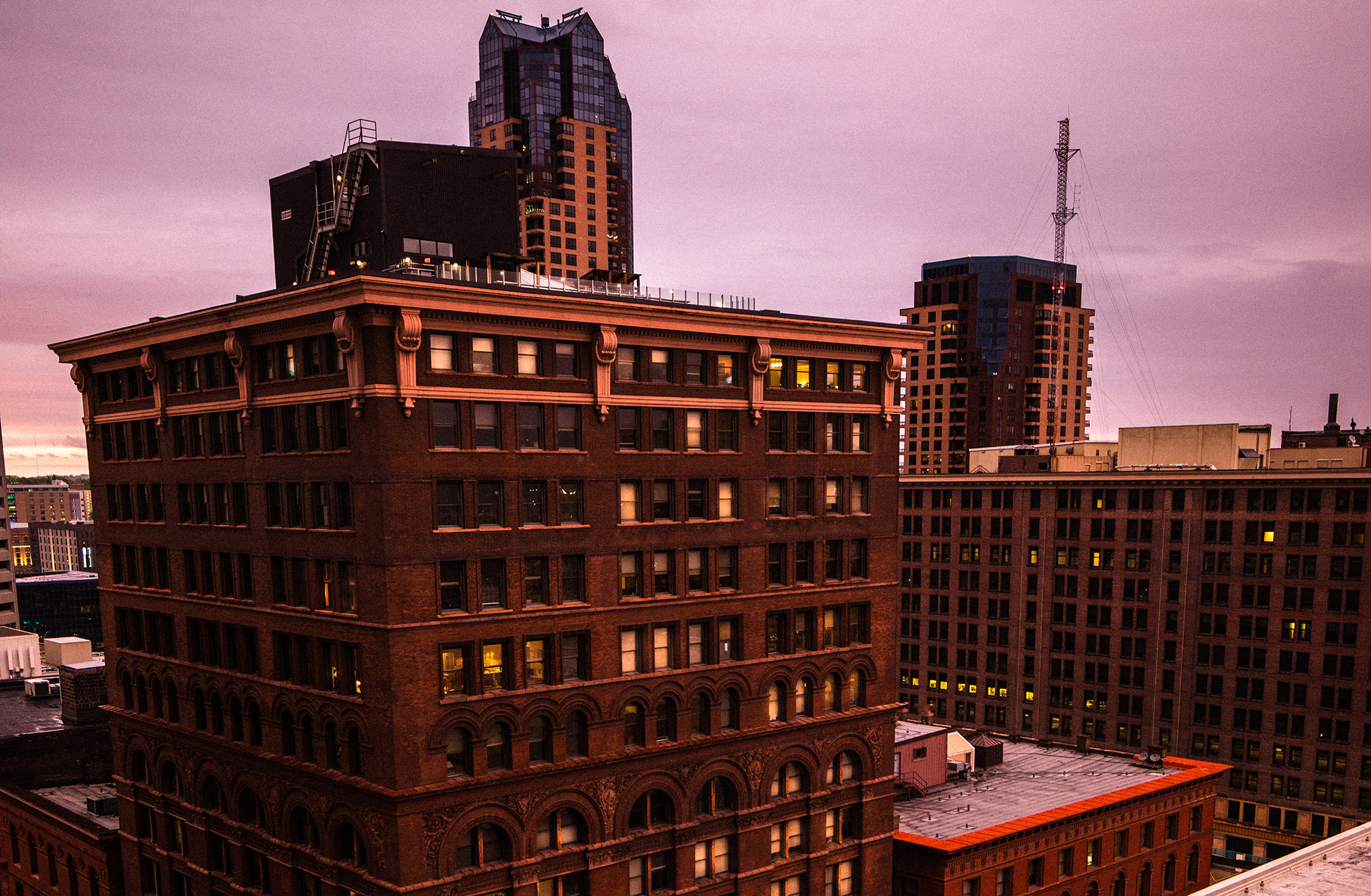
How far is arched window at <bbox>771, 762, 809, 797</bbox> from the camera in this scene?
4797 centimetres

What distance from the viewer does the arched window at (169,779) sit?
164 ft

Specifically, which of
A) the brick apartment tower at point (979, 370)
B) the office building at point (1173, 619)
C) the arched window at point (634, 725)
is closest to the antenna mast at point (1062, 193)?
the brick apartment tower at point (979, 370)

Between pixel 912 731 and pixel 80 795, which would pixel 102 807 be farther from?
pixel 912 731

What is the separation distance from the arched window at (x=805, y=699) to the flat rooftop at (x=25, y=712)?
5304 centimetres

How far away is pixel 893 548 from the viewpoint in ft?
171

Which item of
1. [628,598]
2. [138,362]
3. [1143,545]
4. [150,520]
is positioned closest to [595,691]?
[628,598]

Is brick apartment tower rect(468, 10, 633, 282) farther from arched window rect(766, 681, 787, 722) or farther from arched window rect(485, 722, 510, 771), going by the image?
arched window rect(485, 722, 510, 771)

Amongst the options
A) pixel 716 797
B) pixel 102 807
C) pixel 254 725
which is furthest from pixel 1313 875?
pixel 102 807

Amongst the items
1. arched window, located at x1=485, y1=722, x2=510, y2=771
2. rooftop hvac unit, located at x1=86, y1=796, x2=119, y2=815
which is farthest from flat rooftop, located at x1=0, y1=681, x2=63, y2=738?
arched window, located at x1=485, y1=722, x2=510, y2=771

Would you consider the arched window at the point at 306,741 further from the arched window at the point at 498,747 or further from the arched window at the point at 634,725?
the arched window at the point at 634,725

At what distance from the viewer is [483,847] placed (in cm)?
3866

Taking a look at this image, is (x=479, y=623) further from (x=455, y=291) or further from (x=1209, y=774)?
(x=1209, y=774)

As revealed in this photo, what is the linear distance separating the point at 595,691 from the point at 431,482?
1240cm

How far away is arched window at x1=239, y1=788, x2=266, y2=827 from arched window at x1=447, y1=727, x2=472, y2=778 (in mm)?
13485
